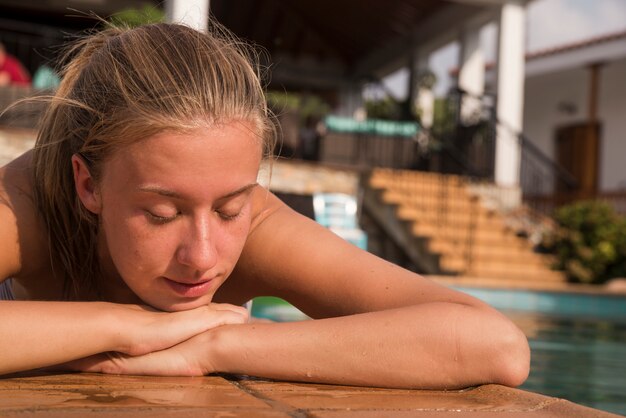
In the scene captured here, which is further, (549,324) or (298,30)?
(298,30)

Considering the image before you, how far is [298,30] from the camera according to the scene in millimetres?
17125

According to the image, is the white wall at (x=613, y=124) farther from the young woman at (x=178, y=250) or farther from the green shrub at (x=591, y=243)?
the young woman at (x=178, y=250)

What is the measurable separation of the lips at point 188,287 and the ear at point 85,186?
0.24 m

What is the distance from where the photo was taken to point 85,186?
6.12 ft

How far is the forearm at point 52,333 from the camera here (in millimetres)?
1633

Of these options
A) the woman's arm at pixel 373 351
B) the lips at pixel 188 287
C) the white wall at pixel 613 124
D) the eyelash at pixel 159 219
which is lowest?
the woman's arm at pixel 373 351

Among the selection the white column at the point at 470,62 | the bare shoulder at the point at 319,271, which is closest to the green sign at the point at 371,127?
the white column at the point at 470,62

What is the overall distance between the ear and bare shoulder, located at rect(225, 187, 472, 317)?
0.42 meters

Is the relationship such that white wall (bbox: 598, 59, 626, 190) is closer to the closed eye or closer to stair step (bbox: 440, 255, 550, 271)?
stair step (bbox: 440, 255, 550, 271)

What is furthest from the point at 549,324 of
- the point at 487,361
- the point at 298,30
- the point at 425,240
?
the point at 298,30

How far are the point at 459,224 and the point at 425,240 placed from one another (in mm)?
904

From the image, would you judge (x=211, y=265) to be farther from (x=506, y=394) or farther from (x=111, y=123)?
(x=506, y=394)

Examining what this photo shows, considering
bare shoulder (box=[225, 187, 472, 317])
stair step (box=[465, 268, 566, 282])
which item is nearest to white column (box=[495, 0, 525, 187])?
stair step (box=[465, 268, 566, 282])

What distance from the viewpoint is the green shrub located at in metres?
10.3
